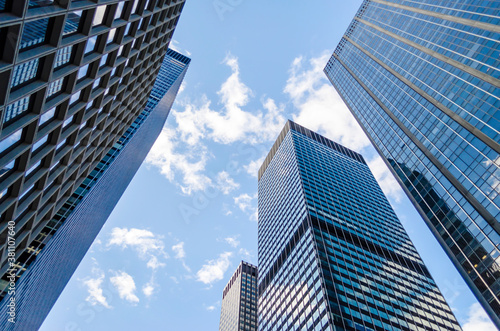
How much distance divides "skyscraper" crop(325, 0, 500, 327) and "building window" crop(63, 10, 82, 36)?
55.9m

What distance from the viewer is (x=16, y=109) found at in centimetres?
1586

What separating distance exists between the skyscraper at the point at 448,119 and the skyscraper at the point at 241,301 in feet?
338

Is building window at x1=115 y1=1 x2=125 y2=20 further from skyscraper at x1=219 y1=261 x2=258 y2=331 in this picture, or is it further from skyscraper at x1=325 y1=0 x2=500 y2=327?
skyscraper at x1=219 y1=261 x2=258 y2=331

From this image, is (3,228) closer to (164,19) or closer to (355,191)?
(164,19)

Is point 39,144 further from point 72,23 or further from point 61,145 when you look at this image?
point 72,23

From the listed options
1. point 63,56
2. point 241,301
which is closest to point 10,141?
A: point 63,56

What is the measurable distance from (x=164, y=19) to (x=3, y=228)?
2772 centimetres

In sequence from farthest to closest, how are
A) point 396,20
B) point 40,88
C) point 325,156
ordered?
point 325,156 → point 396,20 → point 40,88

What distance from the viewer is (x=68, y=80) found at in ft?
64.4

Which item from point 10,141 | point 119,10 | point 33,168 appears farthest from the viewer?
point 119,10

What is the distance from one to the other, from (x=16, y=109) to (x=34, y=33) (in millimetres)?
3990

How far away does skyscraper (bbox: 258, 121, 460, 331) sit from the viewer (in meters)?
72.5

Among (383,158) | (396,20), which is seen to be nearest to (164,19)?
(383,158)

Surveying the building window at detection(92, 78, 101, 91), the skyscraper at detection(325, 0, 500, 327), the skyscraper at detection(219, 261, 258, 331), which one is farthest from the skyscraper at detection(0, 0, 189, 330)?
the skyscraper at detection(219, 261, 258, 331)
